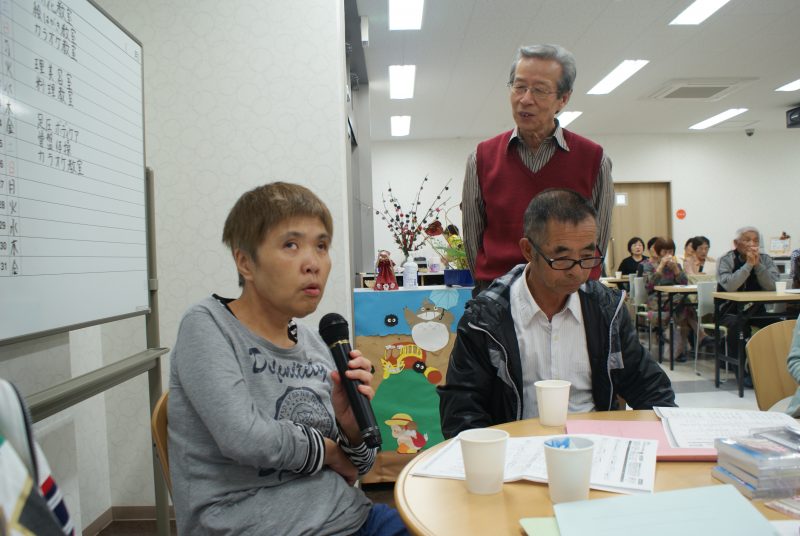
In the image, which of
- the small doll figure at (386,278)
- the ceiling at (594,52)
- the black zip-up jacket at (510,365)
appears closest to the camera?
the black zip-up jacket at (510,365)

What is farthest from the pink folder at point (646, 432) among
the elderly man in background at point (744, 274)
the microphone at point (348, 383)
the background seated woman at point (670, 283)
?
the background seated woman at point (670, 283)

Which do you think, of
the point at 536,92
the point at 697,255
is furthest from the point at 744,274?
the point at 536,92

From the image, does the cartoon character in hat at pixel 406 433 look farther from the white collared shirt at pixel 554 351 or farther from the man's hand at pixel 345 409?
the man's hand at pixel 345 409

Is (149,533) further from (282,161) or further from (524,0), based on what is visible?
(524,0)

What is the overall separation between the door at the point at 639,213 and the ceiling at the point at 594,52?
1585mm

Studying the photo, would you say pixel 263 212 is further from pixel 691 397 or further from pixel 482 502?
pixel 691 397

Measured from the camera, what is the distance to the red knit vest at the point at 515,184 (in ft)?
6.75

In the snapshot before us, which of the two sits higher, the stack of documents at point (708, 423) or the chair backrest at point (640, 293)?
the stack of documents at point (708, 423)

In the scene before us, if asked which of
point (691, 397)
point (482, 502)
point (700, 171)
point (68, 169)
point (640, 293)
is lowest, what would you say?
point (691, 397)

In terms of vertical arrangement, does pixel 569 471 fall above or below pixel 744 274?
below

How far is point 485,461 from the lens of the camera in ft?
2.95

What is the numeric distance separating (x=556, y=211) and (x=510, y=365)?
17.9 inches

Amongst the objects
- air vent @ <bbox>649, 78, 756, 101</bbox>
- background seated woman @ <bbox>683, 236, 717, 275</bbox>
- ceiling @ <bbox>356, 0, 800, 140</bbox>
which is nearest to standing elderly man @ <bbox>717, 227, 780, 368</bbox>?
background seated woman @ <bbox>683, 236, 717, 275</bbox>

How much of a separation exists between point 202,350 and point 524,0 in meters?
4.82
